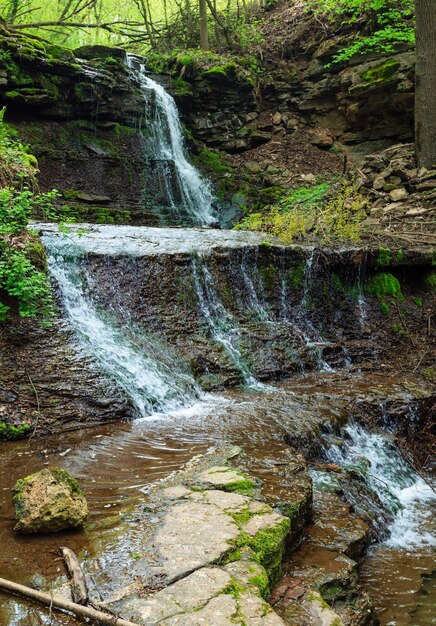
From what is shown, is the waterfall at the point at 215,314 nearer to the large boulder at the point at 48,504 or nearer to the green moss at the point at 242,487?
the green moss at the point at 242,487

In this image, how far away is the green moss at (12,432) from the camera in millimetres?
4520

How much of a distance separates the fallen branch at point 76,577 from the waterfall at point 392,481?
2.49 m

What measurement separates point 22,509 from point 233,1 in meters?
27.7

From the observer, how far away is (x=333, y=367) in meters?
7.45

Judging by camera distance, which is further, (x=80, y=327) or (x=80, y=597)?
(x=80, y=327)

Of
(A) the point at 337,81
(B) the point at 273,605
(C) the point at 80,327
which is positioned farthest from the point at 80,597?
(A) the point at 337,81

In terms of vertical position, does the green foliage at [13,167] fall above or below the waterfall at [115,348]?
above

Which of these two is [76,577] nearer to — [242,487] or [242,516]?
[242,516]

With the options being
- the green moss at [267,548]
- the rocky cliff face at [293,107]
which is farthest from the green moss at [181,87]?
the green moss at [267,548]

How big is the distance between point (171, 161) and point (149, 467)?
12346 millimetres

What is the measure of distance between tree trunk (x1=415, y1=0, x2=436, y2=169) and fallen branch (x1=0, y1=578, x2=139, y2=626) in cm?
1110

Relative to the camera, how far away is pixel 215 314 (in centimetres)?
755

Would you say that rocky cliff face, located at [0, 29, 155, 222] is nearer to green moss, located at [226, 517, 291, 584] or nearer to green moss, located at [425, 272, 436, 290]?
green moss, located at [425, 272, 436, 290]

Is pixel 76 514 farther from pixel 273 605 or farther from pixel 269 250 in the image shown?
pixel 269 250
